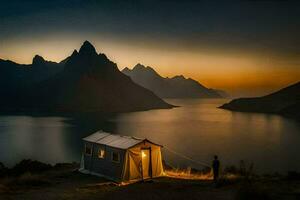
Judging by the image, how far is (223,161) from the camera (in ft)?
183

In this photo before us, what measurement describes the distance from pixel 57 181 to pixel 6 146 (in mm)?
55595

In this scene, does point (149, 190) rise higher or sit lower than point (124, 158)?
lower

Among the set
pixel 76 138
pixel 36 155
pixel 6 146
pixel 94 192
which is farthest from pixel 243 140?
pixel 94 192

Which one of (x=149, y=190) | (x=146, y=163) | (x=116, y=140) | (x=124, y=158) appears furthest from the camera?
(x=116, y=140)

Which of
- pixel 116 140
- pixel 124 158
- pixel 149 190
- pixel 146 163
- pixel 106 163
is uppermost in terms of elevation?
pixel 116 140

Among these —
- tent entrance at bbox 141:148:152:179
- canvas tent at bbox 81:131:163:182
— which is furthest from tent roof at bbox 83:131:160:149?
tent entrance at bbox 141:148:152:179

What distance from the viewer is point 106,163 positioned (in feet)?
78.2

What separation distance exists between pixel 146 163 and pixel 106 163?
9.25 ft

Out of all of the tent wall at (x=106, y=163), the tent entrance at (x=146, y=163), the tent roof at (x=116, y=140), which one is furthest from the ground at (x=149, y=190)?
the tent roof at (x=116, y=140)

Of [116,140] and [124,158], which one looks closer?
[124,158]

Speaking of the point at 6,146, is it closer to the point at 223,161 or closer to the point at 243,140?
the point at 223,161

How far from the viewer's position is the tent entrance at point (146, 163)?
23203 millimetres

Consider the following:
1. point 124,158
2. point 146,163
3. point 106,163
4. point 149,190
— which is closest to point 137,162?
point 146,163

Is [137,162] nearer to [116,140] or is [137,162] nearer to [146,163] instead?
[146,163]
